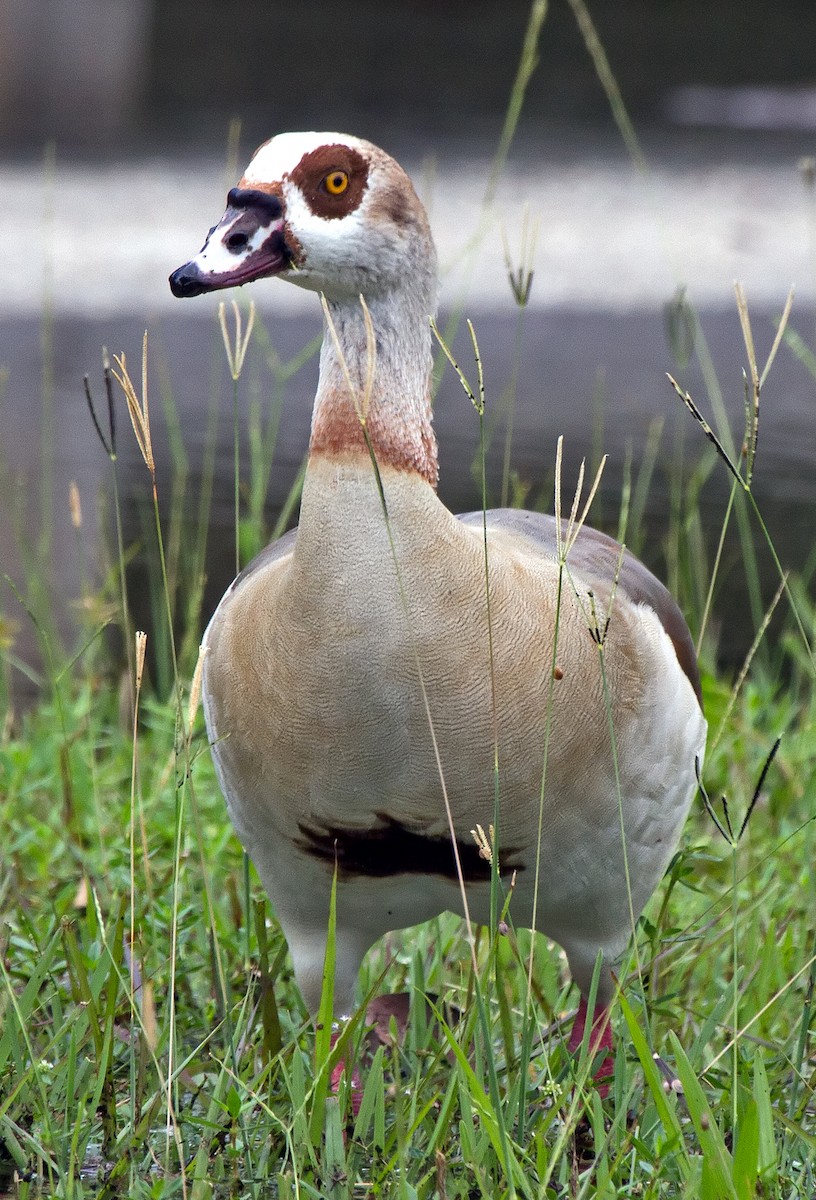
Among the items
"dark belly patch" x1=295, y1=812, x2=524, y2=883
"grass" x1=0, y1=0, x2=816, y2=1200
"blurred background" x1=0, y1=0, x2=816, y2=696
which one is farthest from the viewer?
"blurred background" x1=0, y1=0, x2=816, y2=696

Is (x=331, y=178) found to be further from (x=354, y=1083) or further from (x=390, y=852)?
(x=354, y=1083)

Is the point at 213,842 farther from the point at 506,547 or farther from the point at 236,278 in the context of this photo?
the point at 236,278

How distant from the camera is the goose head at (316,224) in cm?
204

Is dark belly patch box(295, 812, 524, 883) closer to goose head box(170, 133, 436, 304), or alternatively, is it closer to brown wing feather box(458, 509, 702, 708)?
brown wing feather box(458, 509, 702, 708)

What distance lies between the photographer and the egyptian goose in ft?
6.79

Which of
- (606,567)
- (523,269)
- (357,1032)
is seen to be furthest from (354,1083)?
(523,269)

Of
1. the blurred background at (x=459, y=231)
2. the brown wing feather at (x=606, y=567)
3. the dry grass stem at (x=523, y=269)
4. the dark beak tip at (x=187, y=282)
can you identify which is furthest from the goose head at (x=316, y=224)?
the brown wing feather at (x=606, y=567)

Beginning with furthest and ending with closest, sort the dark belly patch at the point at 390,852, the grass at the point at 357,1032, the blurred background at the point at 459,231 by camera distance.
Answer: the blurred background at the point at 459,231
the dark belly patch at the point at 390,852
the grass at the point at 357,1032

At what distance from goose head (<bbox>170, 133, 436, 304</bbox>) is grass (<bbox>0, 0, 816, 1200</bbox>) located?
19 centimetres

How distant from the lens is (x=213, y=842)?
3.24m

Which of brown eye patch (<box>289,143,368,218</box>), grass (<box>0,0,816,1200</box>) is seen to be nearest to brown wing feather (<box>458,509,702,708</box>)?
grass (<box>0,0,816,1200</box>)

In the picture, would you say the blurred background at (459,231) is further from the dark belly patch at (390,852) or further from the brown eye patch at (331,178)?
the dark belly patch at (390,852)

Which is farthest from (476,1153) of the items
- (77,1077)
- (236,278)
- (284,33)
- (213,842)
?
(284,33)

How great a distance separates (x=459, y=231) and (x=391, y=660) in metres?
7.06
